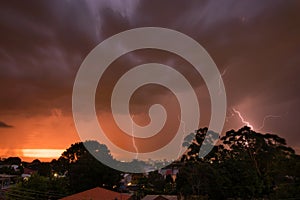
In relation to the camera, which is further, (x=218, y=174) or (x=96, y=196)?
(x=218, y=174)

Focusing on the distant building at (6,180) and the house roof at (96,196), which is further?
the distant building at (6,180)

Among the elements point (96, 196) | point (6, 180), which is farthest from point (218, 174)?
point (6, 180)

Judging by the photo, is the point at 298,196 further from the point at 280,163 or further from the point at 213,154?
the point at 213,154

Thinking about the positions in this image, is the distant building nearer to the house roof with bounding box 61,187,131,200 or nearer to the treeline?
the treeline

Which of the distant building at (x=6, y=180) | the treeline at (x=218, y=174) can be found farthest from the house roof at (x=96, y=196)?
the distant building at (x=6, y=180)

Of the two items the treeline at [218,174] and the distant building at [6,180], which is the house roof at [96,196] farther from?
the distant building at [6,180]

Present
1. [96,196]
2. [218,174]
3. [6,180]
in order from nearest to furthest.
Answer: [96,196] < [218,174] < [6,180]

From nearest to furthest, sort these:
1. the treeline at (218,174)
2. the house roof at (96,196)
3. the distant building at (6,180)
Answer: the house roof at (96,196), the treeline at (218,174), the distant building at (6,180)

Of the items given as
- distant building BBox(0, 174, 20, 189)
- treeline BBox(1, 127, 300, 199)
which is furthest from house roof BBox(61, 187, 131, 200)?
distant building BBox(0, 174, 20, 189)

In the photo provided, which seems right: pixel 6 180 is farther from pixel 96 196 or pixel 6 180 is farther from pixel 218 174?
pixel 218 174

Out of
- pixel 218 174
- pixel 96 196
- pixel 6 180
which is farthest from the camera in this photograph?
pixel 6 180

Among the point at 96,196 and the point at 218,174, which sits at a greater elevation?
the point at 218,174

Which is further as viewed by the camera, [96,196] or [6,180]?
[6,180]

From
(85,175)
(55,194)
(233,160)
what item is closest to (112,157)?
(85,175)
